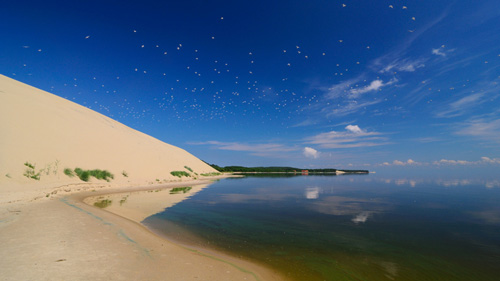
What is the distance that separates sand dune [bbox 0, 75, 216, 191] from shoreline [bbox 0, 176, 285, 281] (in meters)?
12.9

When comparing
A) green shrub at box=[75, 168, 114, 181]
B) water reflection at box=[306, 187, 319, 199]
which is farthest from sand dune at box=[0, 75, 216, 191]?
water reflection at box=[306, 187, 319, 199]

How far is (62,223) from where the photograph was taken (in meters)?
8.49

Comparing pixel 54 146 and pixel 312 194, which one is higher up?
pixel 54 146

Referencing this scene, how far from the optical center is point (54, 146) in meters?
24.5

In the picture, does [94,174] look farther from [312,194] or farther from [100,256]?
[312,194]

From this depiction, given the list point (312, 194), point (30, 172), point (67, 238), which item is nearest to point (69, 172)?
point (30, 172)

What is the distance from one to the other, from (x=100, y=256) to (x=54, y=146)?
86.1 feet

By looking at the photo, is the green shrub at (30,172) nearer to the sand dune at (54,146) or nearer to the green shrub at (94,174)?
the sand dune at (54,146)


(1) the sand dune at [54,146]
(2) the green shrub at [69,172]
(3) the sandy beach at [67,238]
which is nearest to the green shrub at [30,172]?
(3) the sandy beach at [67,238]

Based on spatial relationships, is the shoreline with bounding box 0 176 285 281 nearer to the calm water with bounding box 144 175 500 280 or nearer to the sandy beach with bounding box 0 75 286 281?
the sandy beach with bounding box 0 75 286 281

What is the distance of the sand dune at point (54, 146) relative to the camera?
1931cm

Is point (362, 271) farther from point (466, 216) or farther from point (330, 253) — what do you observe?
point (466, 216)

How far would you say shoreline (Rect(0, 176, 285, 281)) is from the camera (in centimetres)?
478

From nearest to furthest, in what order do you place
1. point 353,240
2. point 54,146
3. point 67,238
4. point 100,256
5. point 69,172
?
point 100,256, point 67,238, point 353,240, point 69,172, point 54,146
